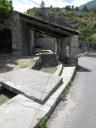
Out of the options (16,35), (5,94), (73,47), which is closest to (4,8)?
(16,35)

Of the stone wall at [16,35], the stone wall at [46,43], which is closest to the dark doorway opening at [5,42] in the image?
→ the stone wall at [16,35]

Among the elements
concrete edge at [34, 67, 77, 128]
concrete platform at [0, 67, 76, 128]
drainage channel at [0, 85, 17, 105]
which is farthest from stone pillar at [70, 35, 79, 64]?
concrete platform at [0, 67, 76, 128]

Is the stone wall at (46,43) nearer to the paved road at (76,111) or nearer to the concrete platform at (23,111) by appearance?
the paved road at (76,111)

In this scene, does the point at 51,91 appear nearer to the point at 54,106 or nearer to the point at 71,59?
the point at 54,106

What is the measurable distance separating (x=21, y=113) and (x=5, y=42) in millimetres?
18075

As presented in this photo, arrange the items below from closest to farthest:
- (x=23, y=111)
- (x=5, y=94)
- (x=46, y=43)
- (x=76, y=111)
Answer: (x=23, y=111)
(x=76, y=111)
(x=5, y=94)
(x=46, y=43)

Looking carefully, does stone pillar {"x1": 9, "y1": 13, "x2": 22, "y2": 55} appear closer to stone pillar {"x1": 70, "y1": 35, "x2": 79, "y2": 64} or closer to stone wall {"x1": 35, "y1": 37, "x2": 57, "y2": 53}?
stone pillar {"x1": 70, "y1": 35, "x2": 79, "y2": 64}

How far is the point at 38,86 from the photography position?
10.3m

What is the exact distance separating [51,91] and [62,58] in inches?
598

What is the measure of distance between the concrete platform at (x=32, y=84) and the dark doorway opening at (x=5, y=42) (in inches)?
484

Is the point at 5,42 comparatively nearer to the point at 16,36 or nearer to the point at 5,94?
the point at 16,36

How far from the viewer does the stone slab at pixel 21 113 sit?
6.75 metres

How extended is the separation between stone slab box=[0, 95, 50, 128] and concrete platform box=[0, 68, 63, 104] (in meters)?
0.36

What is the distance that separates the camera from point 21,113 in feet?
24.6
